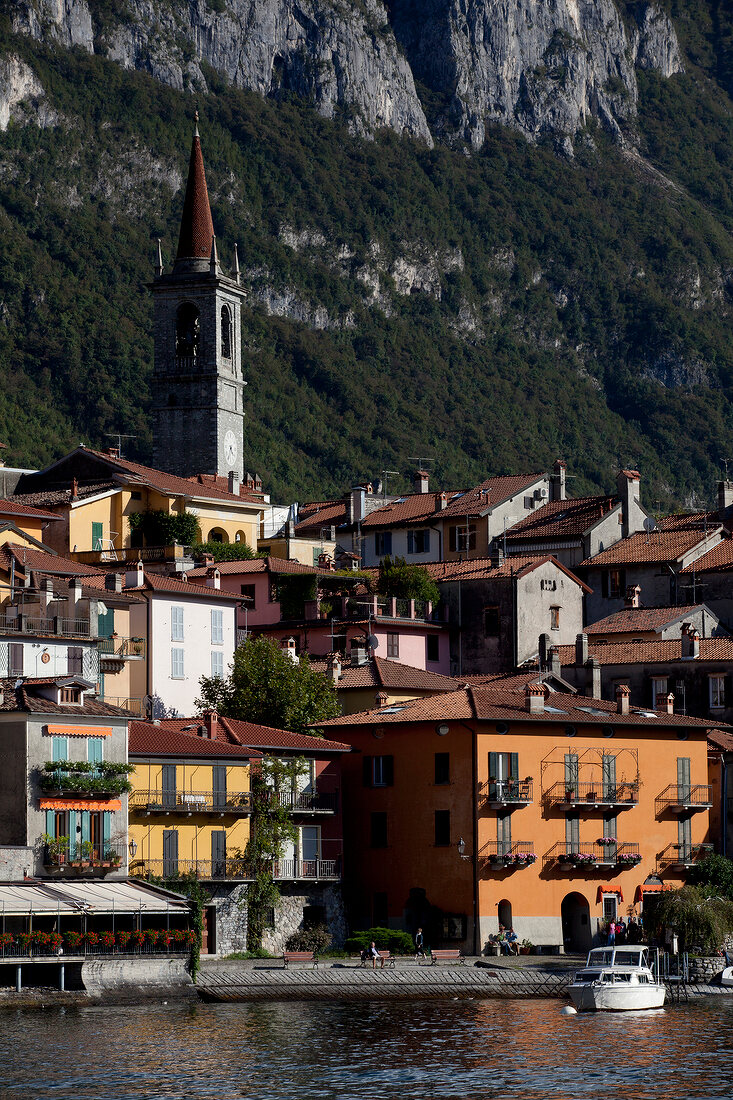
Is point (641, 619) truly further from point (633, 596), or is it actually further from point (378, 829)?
point (378, 829)

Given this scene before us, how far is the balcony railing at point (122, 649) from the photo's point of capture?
98.1 m

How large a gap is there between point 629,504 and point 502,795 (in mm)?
43694

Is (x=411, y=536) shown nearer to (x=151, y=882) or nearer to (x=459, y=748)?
(x=459, y=748)

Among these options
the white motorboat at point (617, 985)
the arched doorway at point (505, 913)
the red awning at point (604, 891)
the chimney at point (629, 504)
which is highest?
the chimney at point (629, 504)

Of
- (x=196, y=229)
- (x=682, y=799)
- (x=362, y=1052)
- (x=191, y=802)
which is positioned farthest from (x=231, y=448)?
(x=362, y=1052)

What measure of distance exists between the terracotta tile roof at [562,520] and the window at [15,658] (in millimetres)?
43295

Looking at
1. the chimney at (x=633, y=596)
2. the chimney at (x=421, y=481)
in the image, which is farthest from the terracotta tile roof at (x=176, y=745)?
the chimney at (x=421, y=481)

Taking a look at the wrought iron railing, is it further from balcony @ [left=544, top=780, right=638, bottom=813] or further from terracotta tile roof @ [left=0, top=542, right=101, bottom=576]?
terracotta tile roof @ [left=0, top=542, right=101, bottom=576]

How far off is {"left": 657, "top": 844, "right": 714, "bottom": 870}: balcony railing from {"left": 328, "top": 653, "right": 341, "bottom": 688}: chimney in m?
16.5

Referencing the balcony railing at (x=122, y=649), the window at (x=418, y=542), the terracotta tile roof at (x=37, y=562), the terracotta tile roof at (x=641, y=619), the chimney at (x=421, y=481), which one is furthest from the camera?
the chimney at (x=421, y=481)

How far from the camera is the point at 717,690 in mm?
105188

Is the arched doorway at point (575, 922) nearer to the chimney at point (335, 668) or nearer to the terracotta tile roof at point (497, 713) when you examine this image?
the terracotta tile roof at point (497, 713)

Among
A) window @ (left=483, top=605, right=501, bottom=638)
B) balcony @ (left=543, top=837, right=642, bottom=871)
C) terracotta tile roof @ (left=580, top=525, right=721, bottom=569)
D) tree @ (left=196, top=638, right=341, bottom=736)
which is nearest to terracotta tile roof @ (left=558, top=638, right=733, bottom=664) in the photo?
window @ (left=483, top=605, right=501, bottom=638)

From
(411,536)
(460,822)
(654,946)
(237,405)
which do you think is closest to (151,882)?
(460,822)
